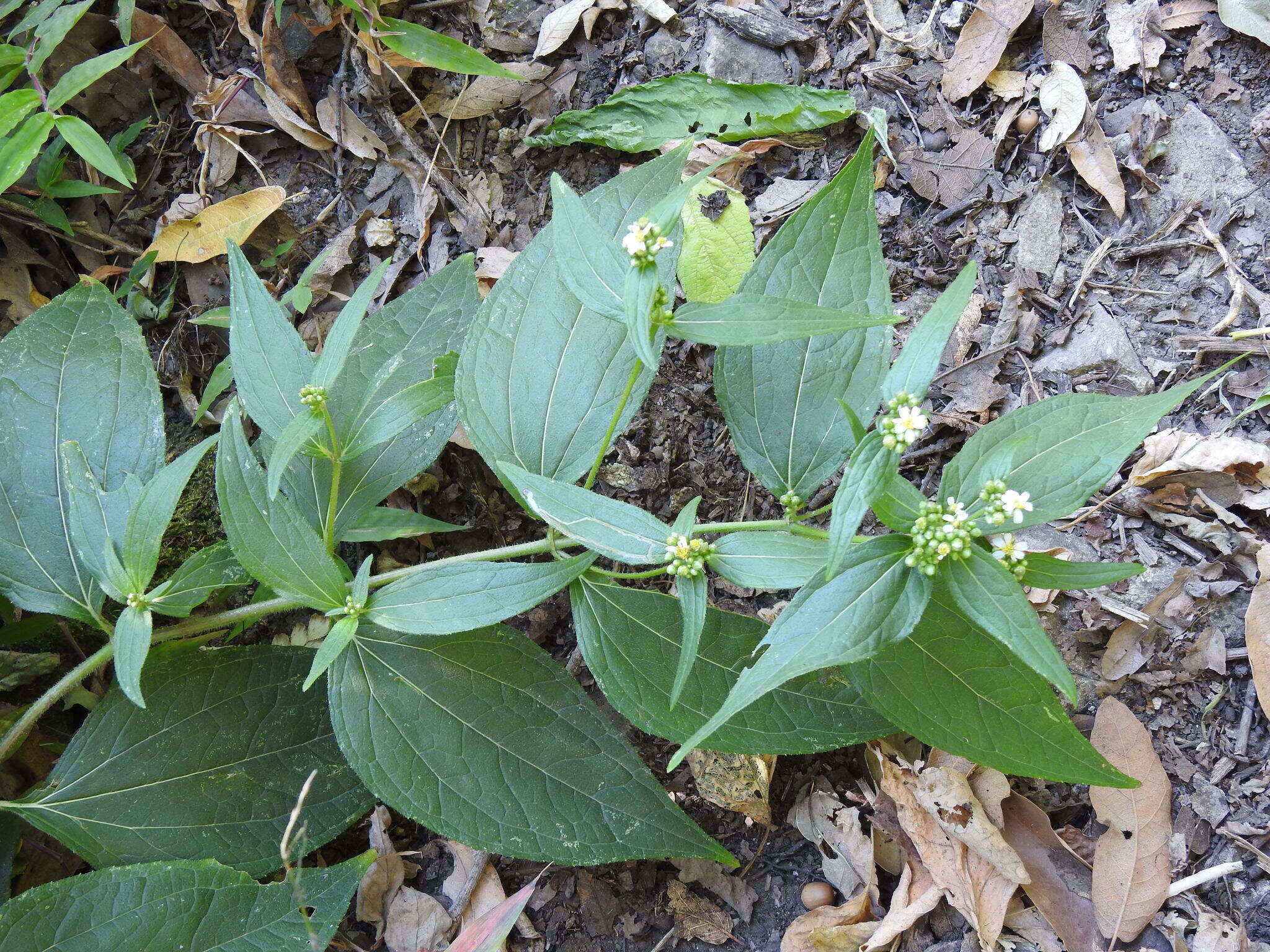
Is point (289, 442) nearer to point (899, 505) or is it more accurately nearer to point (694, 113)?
point (899, 505)

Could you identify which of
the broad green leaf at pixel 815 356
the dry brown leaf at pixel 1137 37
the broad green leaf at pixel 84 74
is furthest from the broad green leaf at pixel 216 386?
the dry brown leaf at pixel 1137 37

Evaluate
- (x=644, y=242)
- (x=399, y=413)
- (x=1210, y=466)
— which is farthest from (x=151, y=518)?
(x=1210, y=466)

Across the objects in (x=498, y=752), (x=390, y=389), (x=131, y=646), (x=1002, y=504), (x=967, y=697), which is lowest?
(x=498, y=752)

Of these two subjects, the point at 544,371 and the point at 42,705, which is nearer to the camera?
the point at 544,371

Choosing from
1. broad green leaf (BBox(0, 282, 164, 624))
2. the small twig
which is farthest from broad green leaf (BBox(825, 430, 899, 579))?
broad green leaf (BBox(0, 282, 164, 624))

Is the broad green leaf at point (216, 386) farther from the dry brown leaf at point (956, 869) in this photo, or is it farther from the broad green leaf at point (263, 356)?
the dry brown leaf at point (956, 869)

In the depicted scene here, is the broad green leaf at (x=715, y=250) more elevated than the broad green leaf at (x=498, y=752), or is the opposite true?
the broad green leaf at (x=715, y=250)

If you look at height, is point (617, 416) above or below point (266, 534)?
above
